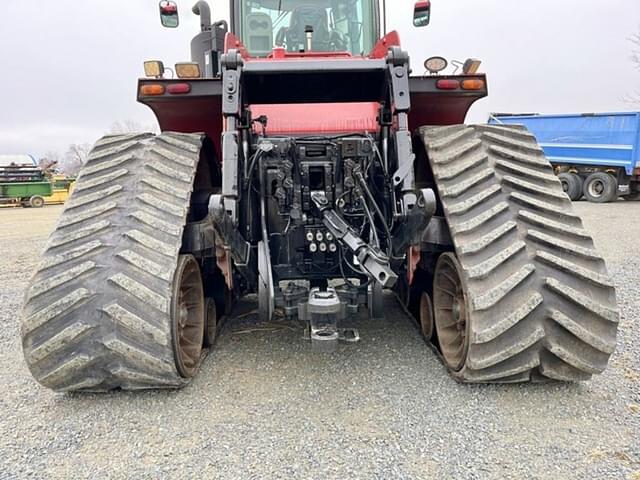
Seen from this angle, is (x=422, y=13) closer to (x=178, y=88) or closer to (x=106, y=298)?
(x=178, y=88)

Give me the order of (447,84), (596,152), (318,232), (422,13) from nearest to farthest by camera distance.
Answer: (318,232)
(447,84)
(422,13)
(596,152)

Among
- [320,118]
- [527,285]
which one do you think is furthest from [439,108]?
[527,285]

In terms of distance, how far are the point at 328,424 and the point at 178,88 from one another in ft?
7.67

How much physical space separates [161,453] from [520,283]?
6.25ft

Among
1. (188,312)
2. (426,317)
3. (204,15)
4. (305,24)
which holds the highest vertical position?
(204,15)

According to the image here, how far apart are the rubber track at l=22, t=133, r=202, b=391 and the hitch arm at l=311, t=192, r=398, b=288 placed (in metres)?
0.83

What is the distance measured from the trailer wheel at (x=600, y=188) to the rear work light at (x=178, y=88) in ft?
54.4

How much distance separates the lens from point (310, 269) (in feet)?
10.9

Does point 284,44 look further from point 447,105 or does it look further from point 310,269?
point 310,269

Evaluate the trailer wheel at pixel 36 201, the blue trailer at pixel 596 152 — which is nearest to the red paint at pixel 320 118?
the blue trailer at pixel 596 152

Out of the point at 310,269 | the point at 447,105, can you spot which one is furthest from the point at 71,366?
the point at 447,105

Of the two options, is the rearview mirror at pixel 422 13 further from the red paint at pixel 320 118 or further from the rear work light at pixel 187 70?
the rear work light at pixel 187 70

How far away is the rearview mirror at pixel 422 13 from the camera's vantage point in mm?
4531

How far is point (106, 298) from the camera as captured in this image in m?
2.51
